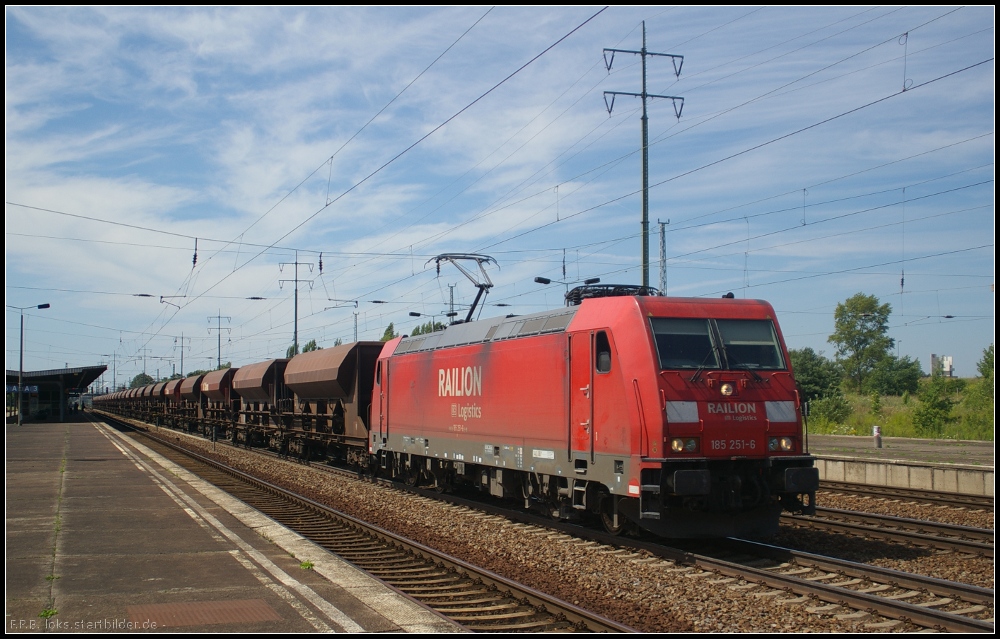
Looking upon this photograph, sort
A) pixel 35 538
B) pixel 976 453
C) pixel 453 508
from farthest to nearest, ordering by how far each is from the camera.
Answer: pixel 976 453, pixel 453 508, pixel 35 538

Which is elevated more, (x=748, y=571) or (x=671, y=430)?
(x=671, y=430)

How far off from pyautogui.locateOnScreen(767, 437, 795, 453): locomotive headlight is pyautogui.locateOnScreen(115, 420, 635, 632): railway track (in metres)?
4.39

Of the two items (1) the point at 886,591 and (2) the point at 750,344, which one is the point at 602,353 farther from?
(1) the point at 886,591

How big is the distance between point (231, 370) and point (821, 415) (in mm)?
32574

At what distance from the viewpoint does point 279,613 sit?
7.84 m

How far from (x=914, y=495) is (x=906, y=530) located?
4.66 metres

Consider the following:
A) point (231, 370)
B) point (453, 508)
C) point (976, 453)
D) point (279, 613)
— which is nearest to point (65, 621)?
point (279, 613)

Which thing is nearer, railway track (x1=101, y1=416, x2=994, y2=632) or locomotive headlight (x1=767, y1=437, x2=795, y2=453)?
railway track (x1=101, y1=416, x2=994, y2=632)

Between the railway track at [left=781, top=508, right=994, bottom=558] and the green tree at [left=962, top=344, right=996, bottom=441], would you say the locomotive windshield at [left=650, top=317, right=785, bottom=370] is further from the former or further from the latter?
the green tree at [left=962, top=344, right=996, bottom=441]

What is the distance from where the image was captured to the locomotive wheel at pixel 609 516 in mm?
12133

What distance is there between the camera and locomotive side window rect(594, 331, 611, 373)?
1199 cm

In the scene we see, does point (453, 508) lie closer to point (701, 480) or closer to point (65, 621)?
point (701, 480)

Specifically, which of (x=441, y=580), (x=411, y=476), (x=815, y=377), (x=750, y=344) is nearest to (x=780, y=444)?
(x=750, y=344)

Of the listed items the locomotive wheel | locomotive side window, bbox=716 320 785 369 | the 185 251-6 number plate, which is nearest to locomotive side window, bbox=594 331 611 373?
locomotive side window, bbox=716 320 785 369
